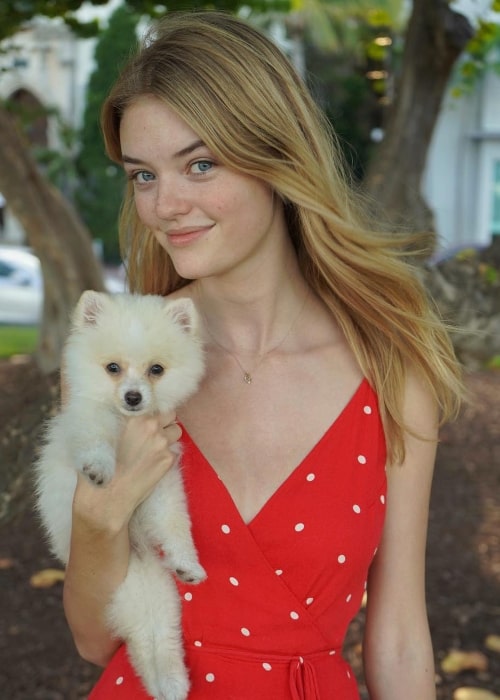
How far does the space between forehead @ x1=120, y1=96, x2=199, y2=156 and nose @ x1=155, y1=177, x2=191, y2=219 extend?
81 millimetres

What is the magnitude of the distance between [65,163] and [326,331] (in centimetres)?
2511

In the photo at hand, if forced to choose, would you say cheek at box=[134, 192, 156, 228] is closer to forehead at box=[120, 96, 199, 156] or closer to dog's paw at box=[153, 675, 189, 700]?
forehead at box=[120, 96, 199, 156]

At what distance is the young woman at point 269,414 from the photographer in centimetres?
233

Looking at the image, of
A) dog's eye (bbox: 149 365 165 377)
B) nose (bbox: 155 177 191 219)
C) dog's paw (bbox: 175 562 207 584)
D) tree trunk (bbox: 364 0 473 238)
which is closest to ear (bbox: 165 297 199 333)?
dog's eye (bbox: 149 365 165 377)

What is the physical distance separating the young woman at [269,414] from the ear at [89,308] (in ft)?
0.76

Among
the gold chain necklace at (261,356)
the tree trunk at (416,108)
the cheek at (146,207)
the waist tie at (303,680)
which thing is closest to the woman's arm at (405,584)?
the waist tie at (303,680)

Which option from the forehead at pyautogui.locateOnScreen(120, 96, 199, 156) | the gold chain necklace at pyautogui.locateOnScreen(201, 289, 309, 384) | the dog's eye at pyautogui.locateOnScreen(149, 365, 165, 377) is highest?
the forehead at pyautogui.locateOnScreen(120, 96, 199, 156)

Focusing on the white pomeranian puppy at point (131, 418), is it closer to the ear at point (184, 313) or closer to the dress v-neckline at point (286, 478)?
the ear at point (184, 313)

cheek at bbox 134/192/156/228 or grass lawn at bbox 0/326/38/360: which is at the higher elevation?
cheek at bbox 134/192/156/228

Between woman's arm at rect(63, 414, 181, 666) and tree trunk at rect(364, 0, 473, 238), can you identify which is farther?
tree trunk at rect(364, 0, 473, 238)

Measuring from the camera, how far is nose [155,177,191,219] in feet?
7.62

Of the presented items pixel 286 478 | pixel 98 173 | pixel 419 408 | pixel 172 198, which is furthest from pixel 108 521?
pixel 98 173

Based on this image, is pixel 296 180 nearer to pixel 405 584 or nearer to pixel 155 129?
pixel 155 129

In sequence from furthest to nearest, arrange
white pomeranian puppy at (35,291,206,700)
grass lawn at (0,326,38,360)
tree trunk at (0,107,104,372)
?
grass lawn at (0,326,38,360)
tree trunk at (0,107,104,372)
white pomeranian puppy at (35,291,206,700)
